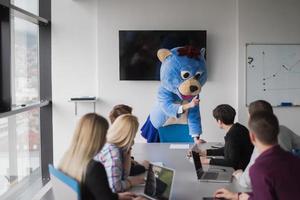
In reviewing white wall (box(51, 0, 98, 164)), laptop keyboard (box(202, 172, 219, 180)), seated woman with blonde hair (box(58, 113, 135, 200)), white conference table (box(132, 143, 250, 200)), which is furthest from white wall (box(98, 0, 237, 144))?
seated woman with blonde hair (box(58, 113, 135, 200))

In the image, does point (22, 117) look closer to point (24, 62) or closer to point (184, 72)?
point (24, 62)

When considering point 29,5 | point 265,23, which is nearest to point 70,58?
point 29,5

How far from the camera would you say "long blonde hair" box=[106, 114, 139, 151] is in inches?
87.2

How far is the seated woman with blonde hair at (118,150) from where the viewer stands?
7.16 feet

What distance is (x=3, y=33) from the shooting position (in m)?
3.57

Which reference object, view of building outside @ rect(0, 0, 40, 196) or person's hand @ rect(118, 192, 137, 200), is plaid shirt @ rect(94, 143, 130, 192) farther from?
view of building outside @ rect(0, 0, 40, 196)

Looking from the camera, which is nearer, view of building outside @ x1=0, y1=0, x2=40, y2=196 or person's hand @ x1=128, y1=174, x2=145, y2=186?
person's hand @ x1=128, y1=174, x2=145, y2=186

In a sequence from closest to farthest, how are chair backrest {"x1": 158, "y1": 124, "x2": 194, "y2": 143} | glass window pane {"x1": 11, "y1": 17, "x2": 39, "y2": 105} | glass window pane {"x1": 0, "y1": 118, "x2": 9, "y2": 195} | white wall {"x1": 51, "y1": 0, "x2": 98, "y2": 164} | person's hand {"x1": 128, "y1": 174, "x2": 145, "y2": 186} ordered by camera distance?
person's hand {"x1": 128, "y1": 174, "x2": 145, "y2": 186} → glass window pane {"x1": 0, "y1": 118, "x2": 9, "y2": 195} → glass window pane {"x1": 11, "y1": 17, "x2": 39, "y2": 105} → chair backrest {"x1": 158, "y1": 124, "x2": 194, "y2": 143} → white wall {"x1": 51, "y1": 0, "x2": 98, "y2": 164}

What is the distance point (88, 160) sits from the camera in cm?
183

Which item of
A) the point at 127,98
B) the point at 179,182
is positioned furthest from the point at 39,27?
the point at 179,182

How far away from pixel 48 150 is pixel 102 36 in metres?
1.79

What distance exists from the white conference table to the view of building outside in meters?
1.46

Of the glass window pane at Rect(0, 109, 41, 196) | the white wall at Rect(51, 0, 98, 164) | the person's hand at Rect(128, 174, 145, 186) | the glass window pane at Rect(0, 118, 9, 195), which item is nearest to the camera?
the person's hand at Rect(128, 174, 145, 186)

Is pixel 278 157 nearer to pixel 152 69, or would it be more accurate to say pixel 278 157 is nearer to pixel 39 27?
pixel 152 69
